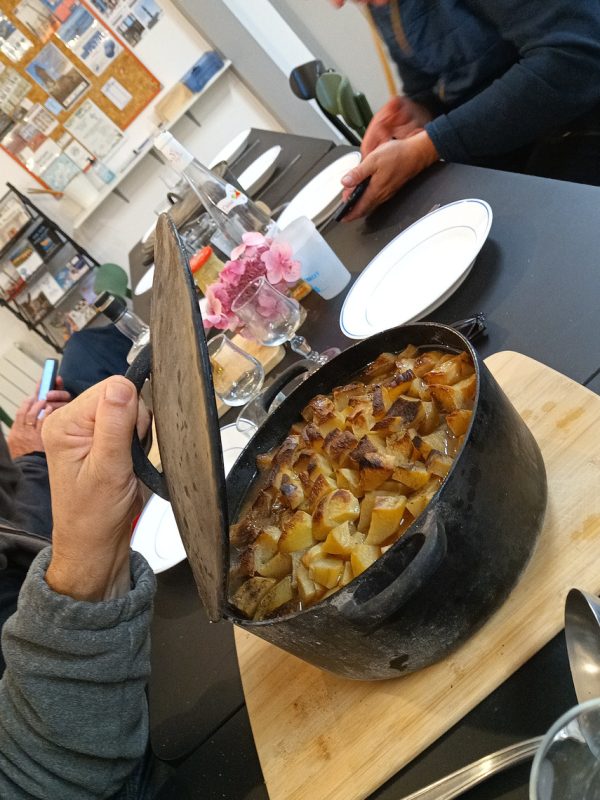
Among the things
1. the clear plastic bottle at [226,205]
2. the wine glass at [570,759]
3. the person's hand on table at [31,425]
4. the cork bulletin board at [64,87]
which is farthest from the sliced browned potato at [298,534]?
the cork bulletin board at [64,87]

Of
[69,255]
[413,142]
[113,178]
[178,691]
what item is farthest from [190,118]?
[178,691]

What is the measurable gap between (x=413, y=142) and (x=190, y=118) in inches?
156

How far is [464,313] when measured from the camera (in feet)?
3.97

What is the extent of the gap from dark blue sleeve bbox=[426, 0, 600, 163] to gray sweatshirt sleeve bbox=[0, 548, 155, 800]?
4.41 ft

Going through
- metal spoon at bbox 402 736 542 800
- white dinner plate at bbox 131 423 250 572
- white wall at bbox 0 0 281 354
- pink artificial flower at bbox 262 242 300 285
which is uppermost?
white wall at bbox 0 0 281 354

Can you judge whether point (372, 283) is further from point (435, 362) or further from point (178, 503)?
point (178, 503)

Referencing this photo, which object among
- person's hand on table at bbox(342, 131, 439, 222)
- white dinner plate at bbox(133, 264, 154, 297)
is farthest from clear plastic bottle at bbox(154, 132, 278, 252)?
white dinner plate at bbox(133, 264, 154, 297)

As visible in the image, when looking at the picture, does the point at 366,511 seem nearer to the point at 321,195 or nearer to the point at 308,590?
the point at 308,590

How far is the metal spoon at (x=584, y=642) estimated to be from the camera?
658 mm

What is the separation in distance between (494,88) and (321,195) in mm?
622

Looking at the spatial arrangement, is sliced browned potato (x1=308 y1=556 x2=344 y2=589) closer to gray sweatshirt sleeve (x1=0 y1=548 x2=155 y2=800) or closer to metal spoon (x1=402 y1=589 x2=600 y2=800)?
metal spoon (x1=402 y1=589 x2=600 y2=800)

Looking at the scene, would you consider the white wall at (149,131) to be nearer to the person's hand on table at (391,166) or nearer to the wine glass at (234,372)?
the person's hand on table at (391,166)

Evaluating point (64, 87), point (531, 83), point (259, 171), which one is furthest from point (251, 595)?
point (64, 87)

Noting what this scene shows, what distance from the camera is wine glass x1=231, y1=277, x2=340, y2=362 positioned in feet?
4.80
